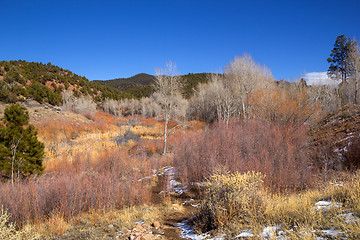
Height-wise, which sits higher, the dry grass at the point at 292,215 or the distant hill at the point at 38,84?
the distant hill at the point at 38,84

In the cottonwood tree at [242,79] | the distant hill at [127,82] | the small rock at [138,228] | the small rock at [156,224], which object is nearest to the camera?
the small rock at [138,228]

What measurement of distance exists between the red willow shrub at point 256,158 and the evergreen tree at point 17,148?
239 inches

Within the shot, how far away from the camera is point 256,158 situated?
7668 mm

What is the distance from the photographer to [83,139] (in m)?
19.0

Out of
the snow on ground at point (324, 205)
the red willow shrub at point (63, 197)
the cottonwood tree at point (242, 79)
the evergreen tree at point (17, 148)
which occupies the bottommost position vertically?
the red willow shrub at point (63, 197)

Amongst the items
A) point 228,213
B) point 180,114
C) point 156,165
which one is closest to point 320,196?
point 228,213

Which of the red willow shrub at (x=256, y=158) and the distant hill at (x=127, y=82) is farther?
the distant hill at (x=127, y=82)

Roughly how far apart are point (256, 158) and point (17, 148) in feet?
29.5

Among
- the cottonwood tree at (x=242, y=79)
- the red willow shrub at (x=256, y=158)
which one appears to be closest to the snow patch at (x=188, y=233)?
the red willow shrub at (x=256, y=158)

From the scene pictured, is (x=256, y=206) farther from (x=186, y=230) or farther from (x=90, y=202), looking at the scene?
(x=90, y=202)

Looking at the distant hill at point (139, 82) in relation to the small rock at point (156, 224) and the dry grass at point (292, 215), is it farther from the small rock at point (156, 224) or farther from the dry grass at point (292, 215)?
the dry grass at point (292, 215)

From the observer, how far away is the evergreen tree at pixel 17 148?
7.32 m

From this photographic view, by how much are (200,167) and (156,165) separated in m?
3.85

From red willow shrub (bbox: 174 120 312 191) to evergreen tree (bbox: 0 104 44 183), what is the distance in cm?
606
